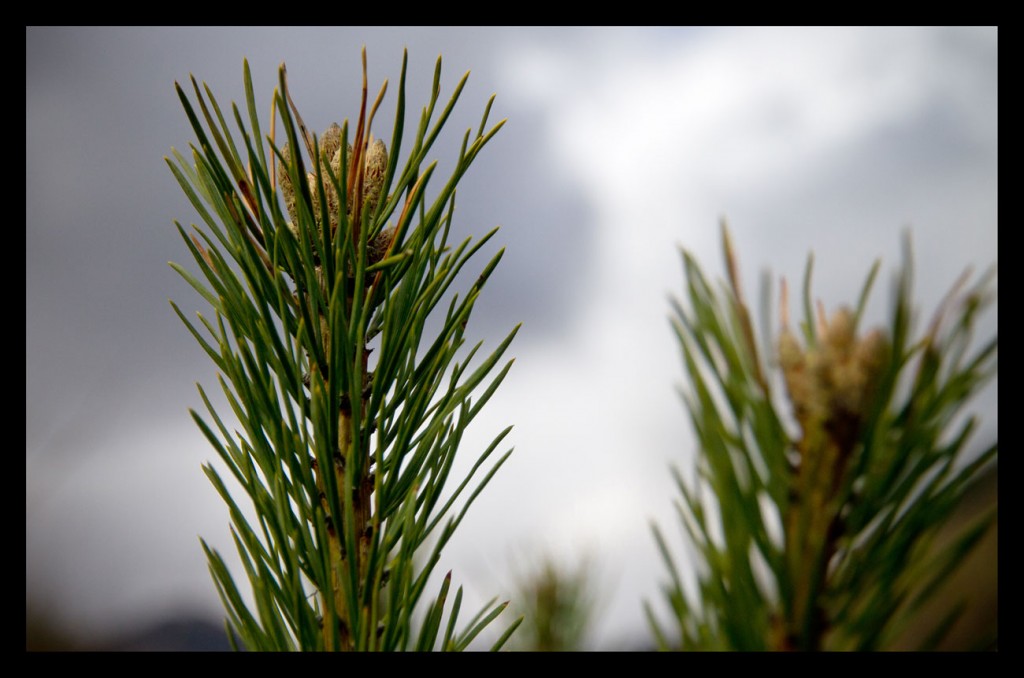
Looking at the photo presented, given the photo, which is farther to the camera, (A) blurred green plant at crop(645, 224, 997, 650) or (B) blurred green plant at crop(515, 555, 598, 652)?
(B) blurred green plant at crop(515, 555, 598, 652)

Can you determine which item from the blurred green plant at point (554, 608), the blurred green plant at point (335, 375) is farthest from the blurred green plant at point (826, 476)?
the blurred green plant at point (554, 608)

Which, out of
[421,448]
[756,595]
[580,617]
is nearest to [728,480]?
[756,595]

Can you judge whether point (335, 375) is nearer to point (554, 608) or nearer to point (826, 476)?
point (826, 476)

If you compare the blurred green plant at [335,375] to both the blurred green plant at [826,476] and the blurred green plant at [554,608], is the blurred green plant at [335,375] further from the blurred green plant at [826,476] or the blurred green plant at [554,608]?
the blurred green plant at [554,608]

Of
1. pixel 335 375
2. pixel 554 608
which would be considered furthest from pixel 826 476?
pixel 554 608

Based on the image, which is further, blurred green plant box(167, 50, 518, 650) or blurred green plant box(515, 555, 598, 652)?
blurred green plant box(515, 555, 598, 652)

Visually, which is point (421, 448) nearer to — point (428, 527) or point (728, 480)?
point (428, 527)

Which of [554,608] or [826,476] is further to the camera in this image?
[554,608]

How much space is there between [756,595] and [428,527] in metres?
0.24

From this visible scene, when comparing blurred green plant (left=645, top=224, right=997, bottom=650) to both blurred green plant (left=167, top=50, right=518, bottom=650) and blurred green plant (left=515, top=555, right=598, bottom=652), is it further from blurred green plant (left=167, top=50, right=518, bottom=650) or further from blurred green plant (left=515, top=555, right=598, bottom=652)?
blurred green plant (left=515, top=555, right=598, bottom=652)

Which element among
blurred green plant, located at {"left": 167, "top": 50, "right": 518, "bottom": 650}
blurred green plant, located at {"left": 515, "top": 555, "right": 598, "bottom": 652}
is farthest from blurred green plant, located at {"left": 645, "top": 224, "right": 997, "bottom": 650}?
blurred green plant, located at {"left": 515, "top": 555, "right": 598, "bottom": 652}
